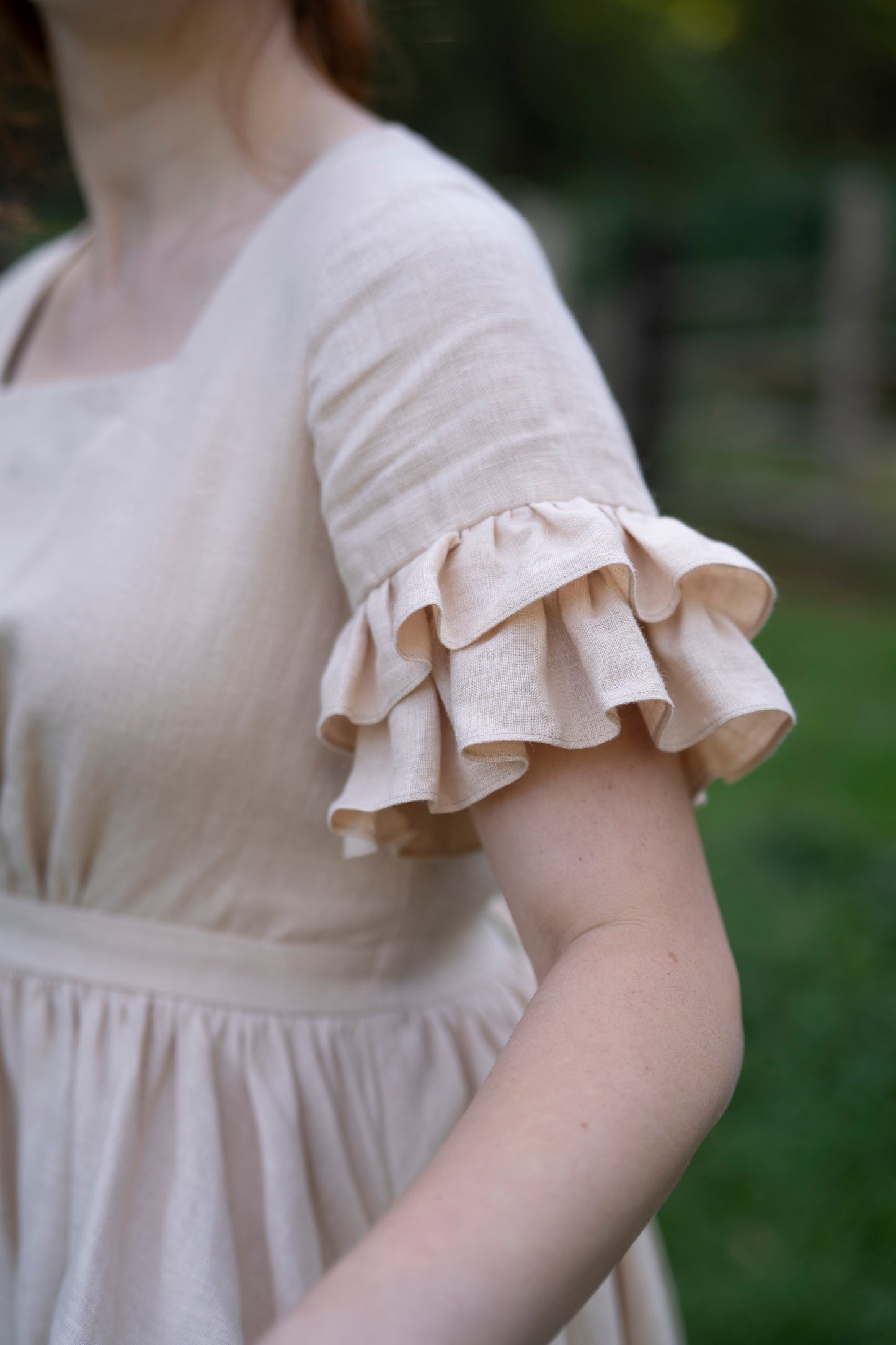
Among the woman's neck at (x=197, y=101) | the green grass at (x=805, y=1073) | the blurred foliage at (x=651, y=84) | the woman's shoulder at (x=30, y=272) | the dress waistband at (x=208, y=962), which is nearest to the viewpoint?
the dress waistband at (x=208, y=962)

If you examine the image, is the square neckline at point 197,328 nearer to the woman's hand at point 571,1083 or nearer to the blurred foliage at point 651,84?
the woman's hand at point 571,1083

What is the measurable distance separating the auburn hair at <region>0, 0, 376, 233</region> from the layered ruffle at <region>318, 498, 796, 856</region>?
2.11ft

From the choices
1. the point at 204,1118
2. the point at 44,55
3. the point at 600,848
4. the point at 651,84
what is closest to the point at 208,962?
the point at 204,1118

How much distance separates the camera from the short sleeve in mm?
686

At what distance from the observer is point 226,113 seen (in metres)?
1.04

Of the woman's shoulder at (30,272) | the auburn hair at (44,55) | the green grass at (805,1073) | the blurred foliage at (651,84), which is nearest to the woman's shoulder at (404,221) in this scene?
the auburn hair at (44,55)

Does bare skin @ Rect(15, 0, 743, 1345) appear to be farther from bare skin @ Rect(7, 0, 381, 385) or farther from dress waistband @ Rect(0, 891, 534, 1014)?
dress waistband @ Rect(0, 891, 534, 1014)

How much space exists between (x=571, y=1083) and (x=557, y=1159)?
40 millimetres

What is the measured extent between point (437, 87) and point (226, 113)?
377 cm

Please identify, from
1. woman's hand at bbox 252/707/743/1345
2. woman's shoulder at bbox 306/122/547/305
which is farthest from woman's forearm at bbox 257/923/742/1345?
woman's shoulder at bbox 306/122/547/305

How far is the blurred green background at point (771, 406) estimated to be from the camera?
84.7 inches

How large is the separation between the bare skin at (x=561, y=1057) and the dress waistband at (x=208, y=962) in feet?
0.82

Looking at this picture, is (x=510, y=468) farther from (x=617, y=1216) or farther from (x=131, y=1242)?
(x=131, y=1242)

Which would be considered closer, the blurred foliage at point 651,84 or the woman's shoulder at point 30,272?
the woman's shoulder at point 30,272
